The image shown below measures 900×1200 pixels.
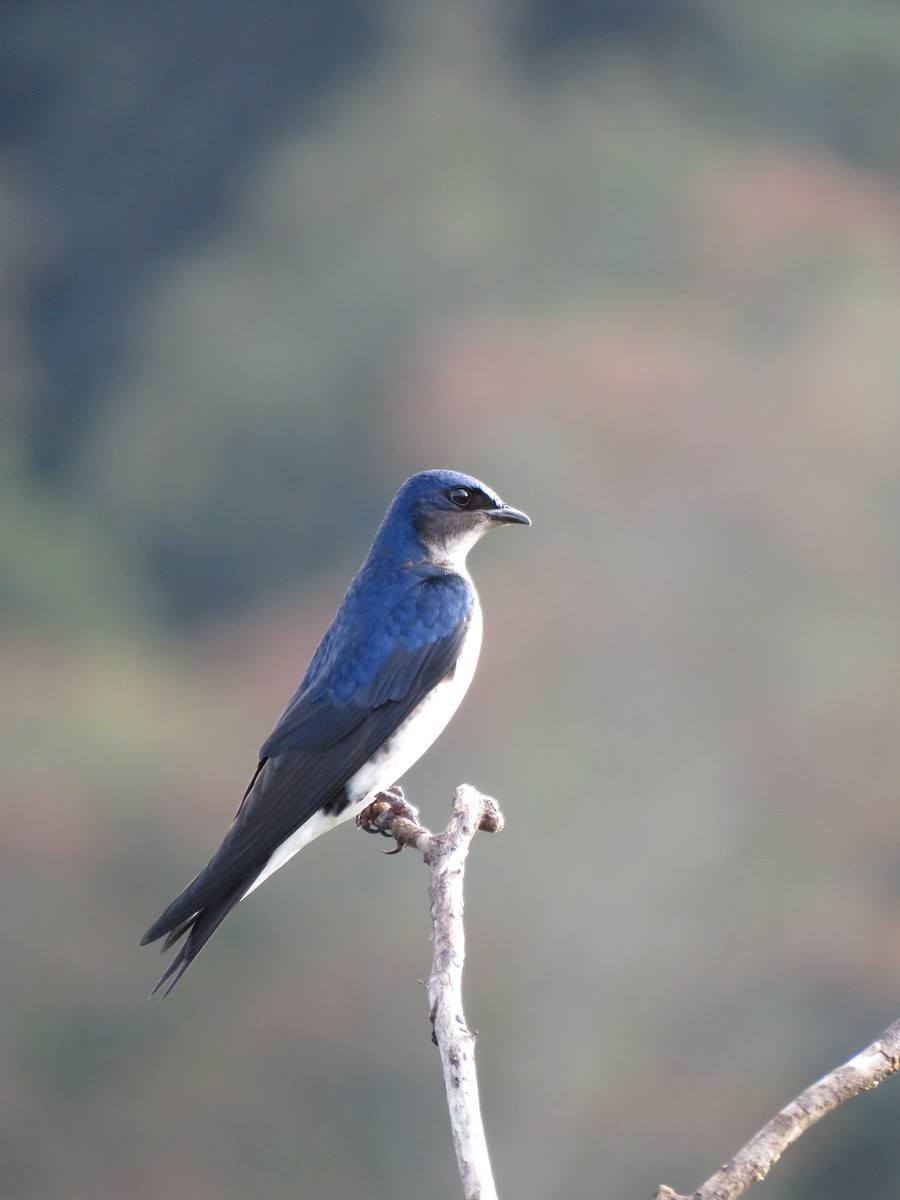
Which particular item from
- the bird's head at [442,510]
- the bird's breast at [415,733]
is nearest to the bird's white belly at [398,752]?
the bird's breast at [415,733]

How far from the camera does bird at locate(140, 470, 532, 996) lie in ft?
A: 5.73

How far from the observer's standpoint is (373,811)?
2.02 m

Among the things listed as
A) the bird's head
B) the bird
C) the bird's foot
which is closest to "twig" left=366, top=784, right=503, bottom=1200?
the bird's foot

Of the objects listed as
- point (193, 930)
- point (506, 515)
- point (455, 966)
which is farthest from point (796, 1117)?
point (506, 515)

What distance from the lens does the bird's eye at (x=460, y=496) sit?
2.06m

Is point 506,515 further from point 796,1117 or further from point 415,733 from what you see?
point 796,1117

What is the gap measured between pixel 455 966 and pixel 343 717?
54 centimetres

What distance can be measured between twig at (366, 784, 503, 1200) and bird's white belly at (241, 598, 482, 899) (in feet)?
0.26

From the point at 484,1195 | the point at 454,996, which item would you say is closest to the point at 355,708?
the point at 454,996

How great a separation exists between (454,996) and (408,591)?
77 centimetres

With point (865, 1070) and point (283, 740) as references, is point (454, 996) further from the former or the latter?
point (283, 740)

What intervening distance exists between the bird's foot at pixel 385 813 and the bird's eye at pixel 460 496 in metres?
0.46

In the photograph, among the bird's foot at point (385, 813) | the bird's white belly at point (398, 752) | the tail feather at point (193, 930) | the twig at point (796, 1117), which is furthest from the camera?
the bird's foot at point (385, 813)

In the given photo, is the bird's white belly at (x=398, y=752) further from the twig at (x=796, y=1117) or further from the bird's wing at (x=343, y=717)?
the twig at (x=796, y=1117)
